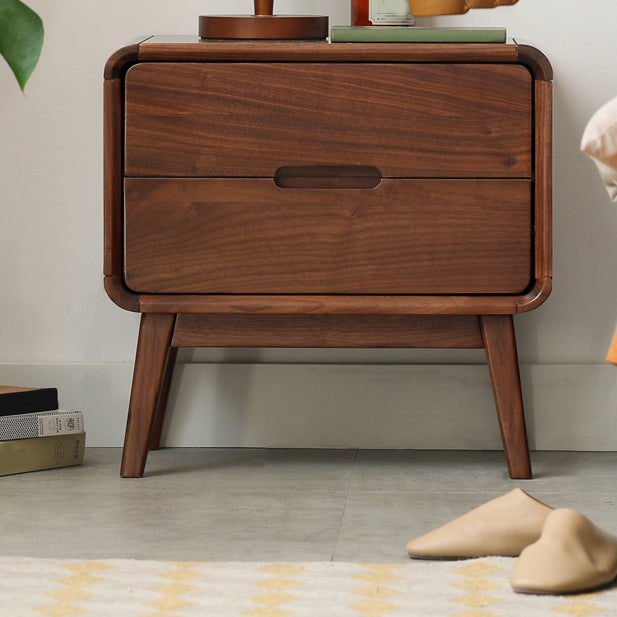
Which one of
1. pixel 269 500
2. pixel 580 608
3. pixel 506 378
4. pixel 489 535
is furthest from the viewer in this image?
pixel 506 378

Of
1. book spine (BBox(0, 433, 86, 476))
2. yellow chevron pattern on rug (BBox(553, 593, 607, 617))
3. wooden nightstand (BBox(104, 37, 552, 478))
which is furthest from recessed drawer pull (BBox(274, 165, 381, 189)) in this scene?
yellow chevron pattern on rug (BBox(553, 593, 607, 617))

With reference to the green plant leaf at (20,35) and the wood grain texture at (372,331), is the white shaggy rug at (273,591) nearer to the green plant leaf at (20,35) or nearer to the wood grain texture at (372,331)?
the wood grain texture at (372,331)

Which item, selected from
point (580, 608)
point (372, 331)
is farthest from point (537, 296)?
point (580, 608)

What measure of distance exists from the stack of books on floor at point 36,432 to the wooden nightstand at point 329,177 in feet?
0.80

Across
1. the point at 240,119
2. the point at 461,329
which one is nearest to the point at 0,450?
the point at 240,119

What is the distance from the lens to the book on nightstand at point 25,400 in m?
1.46

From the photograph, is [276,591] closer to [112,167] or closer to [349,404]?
[112,167]

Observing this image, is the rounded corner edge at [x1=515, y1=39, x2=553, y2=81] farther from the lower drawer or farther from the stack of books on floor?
the stack of books on floor

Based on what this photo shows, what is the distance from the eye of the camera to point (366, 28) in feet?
4.51

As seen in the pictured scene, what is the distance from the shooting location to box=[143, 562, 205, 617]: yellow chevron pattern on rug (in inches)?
33.3

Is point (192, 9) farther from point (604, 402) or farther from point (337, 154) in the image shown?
point (604, 402)

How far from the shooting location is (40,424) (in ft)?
4.87

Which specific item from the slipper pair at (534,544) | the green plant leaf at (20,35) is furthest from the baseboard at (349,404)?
the slipper pair at (534,544)

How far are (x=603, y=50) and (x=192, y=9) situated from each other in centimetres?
70
